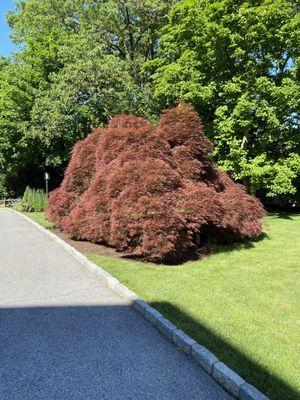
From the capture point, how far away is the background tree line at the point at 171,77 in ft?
58.5

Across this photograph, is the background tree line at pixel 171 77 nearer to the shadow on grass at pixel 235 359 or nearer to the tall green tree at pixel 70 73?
the tall green tree at pixel 70 73

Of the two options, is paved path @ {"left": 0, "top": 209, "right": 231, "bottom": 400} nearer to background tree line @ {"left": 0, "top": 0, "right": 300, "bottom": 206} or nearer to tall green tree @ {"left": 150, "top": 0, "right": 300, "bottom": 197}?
tall green tree @ {"left": 150, "top": 0, "right": 300, "bottom": 197}

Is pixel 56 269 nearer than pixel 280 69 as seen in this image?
Yes

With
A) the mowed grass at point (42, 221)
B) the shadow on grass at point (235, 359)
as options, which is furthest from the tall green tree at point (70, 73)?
the shadow on grass at point (235, 359)

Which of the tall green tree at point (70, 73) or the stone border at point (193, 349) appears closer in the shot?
the stone border at point (193, 349)

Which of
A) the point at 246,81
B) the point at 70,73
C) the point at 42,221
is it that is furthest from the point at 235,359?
the point at 70,73

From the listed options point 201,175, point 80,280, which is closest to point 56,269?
point 80,280

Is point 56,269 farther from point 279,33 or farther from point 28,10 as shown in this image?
point 28,10

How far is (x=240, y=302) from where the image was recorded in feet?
19.9

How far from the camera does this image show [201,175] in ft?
35.0

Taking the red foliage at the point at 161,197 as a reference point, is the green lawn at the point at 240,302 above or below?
below

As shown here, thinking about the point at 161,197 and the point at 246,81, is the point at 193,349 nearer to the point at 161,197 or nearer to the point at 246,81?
the point at 161,197

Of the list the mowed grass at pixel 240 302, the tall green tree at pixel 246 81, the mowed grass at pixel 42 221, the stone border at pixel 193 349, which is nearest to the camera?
the stone border at pixel 193 349

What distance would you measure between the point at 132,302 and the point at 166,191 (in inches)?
139
